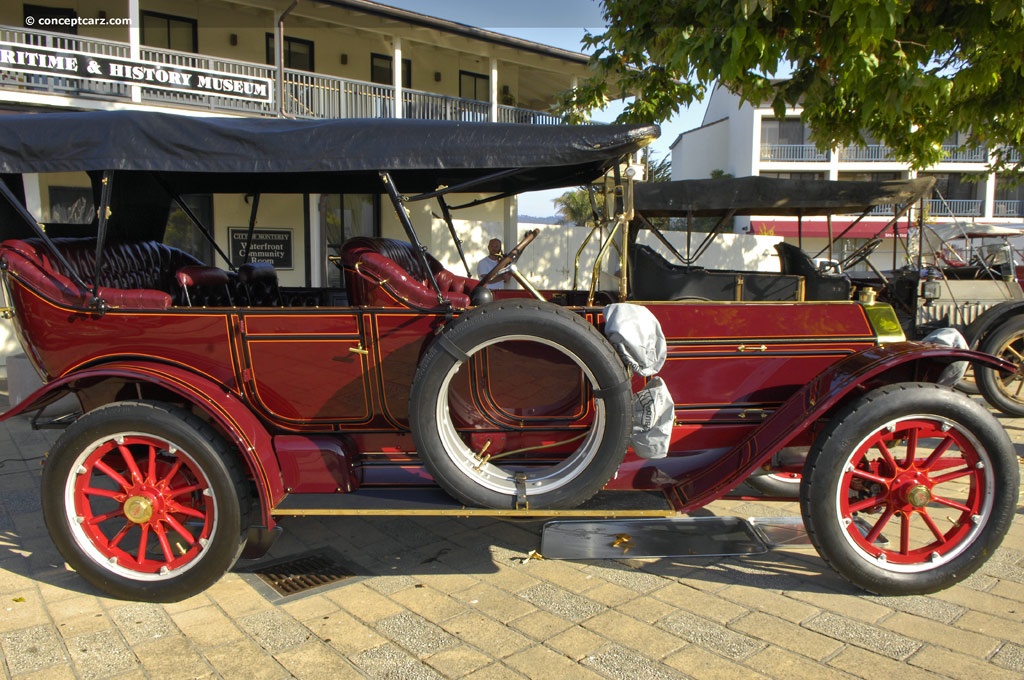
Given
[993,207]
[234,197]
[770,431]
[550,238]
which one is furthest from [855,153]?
[770,431]

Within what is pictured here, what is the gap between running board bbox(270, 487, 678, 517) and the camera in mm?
3090

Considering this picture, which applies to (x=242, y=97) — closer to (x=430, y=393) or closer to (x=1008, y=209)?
(x=430, y=393)

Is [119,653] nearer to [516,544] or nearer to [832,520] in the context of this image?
[516,544]

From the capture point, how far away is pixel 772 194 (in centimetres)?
695

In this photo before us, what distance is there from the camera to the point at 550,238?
45.1 feet

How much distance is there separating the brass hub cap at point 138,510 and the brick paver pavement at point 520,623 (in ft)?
1.28

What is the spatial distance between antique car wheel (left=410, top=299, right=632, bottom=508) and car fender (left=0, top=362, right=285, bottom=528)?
0.71 m

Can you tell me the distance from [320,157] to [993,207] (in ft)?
133

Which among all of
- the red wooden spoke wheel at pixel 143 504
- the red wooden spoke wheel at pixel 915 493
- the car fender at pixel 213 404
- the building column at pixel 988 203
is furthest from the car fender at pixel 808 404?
the building column at pixel 988 203

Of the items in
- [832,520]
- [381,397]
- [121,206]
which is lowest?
[832,520]

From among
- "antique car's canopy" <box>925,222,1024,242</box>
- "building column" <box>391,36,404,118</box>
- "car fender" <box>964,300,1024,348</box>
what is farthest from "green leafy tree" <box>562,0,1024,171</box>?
"building column" <box>391,36,404,118</box>

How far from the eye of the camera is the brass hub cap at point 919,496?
310cm

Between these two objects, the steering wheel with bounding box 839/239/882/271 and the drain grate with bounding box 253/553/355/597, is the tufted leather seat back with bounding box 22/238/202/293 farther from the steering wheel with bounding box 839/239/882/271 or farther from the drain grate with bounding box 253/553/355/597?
the steering wheel with bounding box 839/239/882/271

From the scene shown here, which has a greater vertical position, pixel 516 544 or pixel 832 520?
pixel 832 520
